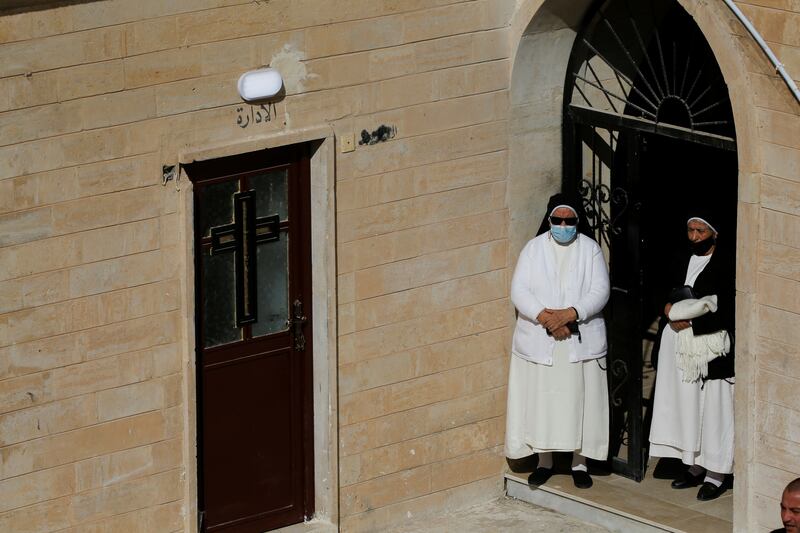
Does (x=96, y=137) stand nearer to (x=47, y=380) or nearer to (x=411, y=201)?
(x=47, y=380)

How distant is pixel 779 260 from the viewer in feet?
32.9

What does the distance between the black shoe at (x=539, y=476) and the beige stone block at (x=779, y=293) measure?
2.10 metres

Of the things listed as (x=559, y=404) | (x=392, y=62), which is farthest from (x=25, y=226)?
(x=559, y=404)

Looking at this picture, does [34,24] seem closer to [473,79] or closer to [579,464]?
[473,79]

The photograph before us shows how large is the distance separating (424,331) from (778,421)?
2.21 meters

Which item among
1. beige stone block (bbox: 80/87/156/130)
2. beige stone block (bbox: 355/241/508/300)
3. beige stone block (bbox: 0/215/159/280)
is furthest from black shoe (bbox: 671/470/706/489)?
beige stone block (bbox: 80/87/156/130)

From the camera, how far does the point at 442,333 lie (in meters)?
11.3

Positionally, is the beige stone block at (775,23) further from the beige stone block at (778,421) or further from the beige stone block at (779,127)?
the beige stone block at (778,421)

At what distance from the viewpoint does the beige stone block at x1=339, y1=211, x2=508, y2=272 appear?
10898 mm

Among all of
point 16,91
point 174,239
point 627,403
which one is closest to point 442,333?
point 627,403

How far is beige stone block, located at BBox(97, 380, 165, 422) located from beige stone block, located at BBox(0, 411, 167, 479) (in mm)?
39

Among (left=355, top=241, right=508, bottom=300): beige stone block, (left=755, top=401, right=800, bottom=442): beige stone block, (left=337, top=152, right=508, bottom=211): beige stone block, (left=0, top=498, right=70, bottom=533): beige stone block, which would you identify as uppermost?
(left=337, top=152, right=508, bottom=211): beige stone block

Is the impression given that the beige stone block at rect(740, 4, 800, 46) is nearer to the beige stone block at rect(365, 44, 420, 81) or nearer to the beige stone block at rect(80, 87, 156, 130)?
the beige stone block at rect(365, 44, 420, 81)

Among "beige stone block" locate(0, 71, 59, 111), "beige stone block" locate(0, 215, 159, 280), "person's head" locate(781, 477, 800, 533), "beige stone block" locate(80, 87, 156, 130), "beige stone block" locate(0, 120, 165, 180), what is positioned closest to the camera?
"person's head" locate(781, 477, 800, 533)
